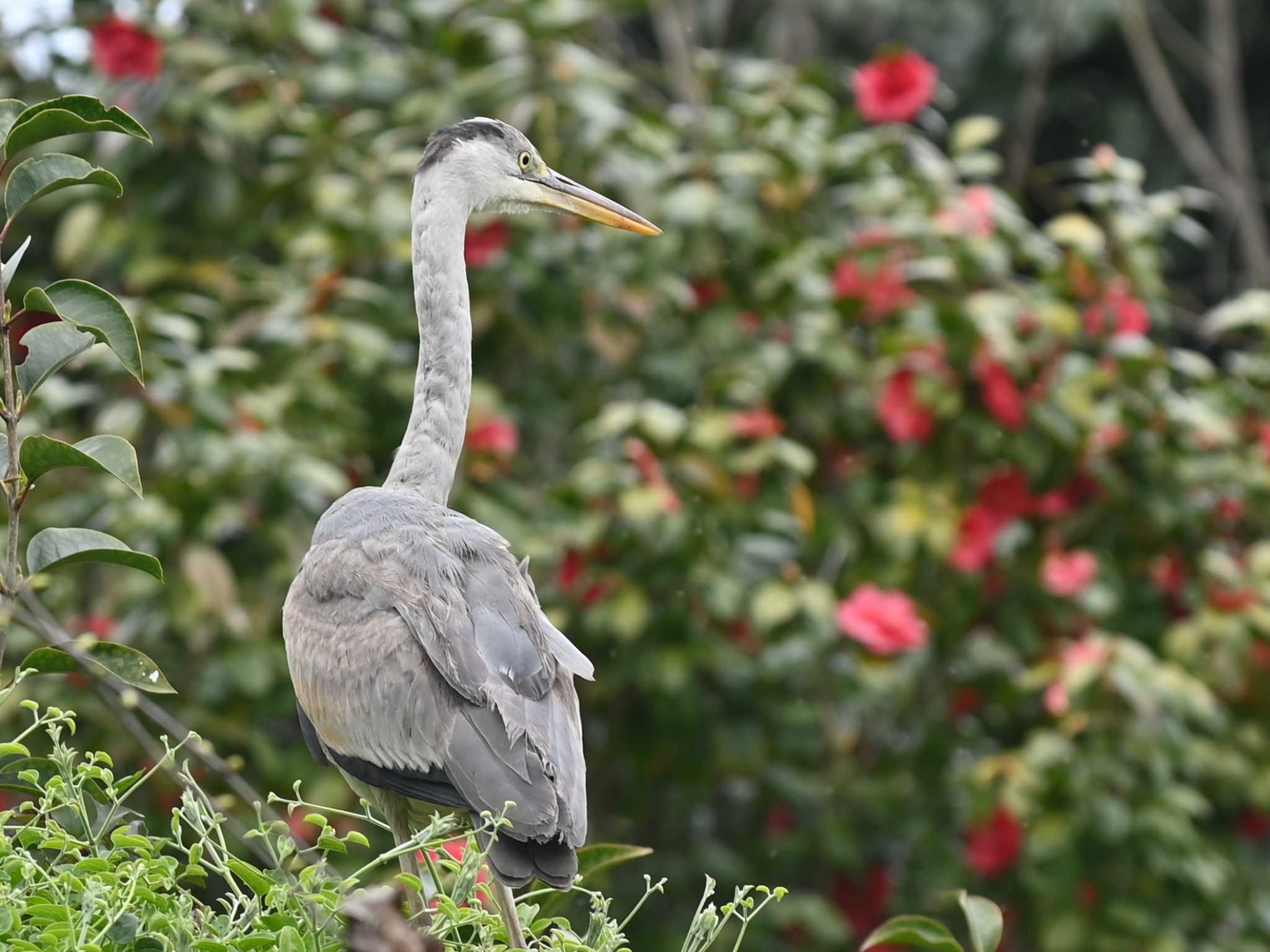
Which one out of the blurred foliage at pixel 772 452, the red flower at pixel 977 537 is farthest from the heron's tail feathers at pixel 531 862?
the red flower at pixel 977 537

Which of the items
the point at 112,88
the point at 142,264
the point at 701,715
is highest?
the point at 112,88

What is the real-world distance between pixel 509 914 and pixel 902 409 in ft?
10.7

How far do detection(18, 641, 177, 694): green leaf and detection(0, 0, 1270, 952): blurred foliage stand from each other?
2.32 meters

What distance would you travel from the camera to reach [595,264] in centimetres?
545

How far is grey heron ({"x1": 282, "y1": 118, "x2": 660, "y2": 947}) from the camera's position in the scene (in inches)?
101

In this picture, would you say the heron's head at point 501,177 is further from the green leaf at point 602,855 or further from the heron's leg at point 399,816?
the green leaf at point 602,855

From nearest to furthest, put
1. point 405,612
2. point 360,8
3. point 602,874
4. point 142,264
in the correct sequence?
point 405,612 → point 602,874 → point 142,264 → point 360,8

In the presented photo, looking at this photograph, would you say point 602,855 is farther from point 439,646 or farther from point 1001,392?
point 1001,392

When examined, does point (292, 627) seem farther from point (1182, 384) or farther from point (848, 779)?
point (1182, 384)

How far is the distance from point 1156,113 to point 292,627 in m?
8.42

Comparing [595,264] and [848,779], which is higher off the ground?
[595,264]

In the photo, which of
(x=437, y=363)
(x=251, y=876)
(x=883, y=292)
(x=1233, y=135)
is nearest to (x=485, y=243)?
(x=883, y=292)

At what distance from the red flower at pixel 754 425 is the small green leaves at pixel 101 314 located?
115 inches

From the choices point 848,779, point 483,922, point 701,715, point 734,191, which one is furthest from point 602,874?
point 483,922
